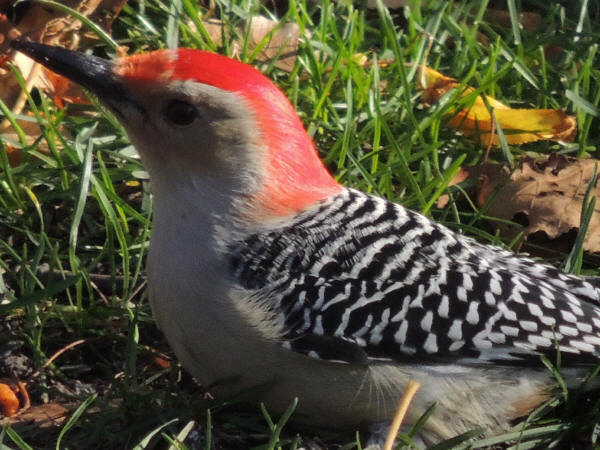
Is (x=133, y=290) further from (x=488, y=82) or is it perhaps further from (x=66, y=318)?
(x=488, y=82)

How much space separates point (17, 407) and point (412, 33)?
296 cm

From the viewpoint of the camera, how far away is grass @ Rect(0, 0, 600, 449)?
3.90 m

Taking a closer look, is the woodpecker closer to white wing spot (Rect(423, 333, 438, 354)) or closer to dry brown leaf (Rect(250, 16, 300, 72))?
white wing spot (Rect(423, 333, 438, 354))

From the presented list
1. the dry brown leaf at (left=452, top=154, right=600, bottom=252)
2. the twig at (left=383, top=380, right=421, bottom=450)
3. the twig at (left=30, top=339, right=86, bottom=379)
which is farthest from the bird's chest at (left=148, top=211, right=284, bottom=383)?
the dry brown leaf at (left=452, top=154, right=600, bottom=252)

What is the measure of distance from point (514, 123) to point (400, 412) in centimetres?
225

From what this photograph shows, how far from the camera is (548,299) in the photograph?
12.9 feet

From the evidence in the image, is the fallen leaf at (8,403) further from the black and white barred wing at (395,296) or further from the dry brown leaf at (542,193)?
the dry brown leaf at (542,193)

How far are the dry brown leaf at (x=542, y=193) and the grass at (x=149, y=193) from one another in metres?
→ 0.10

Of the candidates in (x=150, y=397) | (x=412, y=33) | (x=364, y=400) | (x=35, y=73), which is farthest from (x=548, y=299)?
(x=35, y=73)

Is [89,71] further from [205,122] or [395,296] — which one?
[395,296]

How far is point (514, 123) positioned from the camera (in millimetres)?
5340

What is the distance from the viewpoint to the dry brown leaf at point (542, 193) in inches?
193

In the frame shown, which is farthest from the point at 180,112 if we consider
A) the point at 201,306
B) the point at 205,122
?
the point at 201,306

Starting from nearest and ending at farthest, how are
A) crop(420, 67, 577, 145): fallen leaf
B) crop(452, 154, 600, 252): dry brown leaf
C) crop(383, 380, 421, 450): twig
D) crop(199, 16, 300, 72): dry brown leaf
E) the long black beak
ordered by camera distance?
crop(383, 380, 421, 450): twig, the long black beak, crop(452, 154, 600, 252): dry brown leaf, crop(420, 67, 577, 145): fallen leaf, crop(199, 16, 300, 72): dry brown leaf
